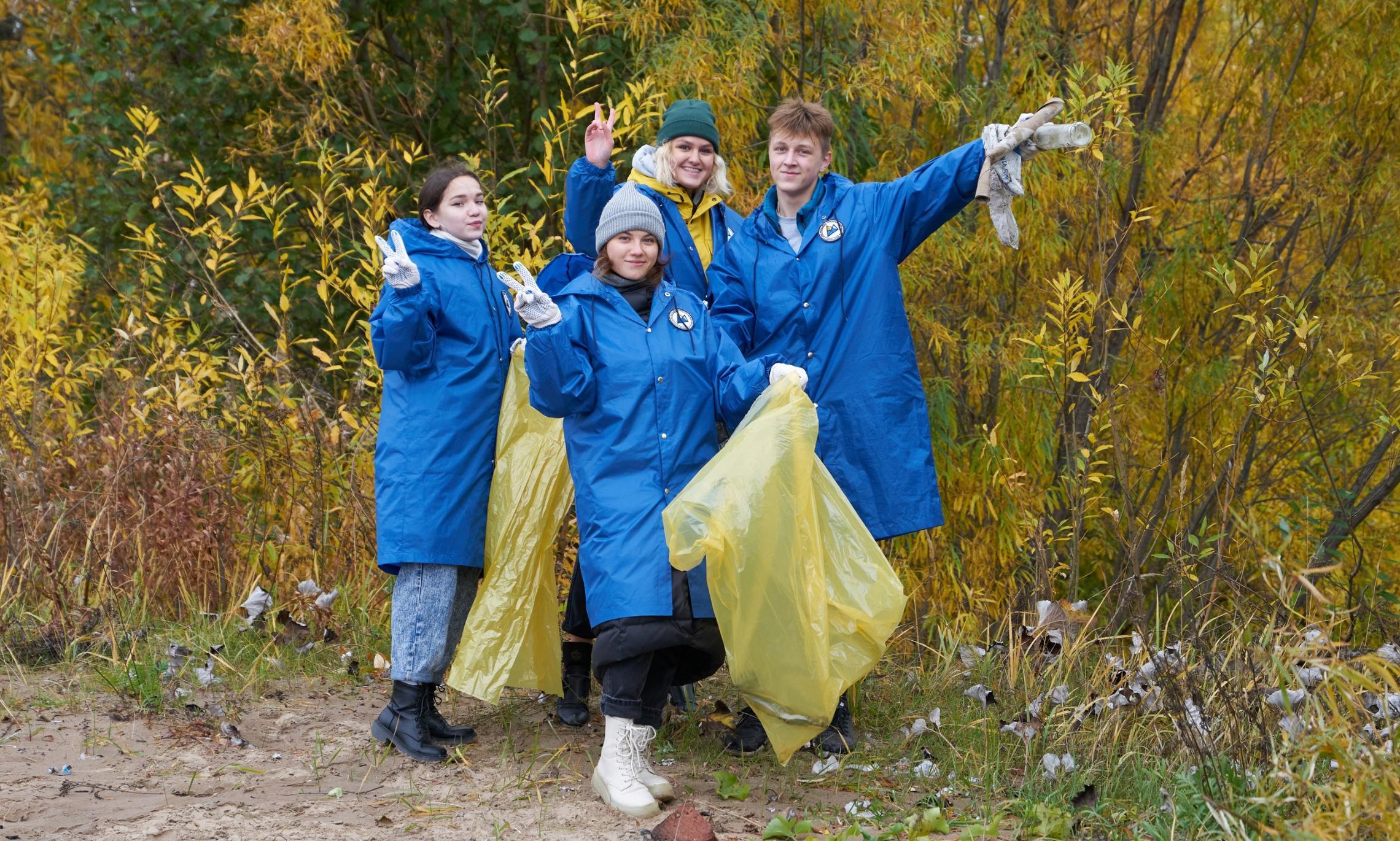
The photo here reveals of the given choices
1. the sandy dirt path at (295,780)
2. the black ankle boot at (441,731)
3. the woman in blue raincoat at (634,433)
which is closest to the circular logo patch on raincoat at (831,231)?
the woman in blue raincoat at (634,433)

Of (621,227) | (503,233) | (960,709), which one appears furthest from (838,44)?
(960,709)

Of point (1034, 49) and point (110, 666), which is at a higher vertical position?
point (1034, 49)

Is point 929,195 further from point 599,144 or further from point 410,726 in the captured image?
point 410,726

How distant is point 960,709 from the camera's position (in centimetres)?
394

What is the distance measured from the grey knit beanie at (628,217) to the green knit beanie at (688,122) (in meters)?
0.30

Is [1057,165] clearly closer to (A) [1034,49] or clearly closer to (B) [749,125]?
(A) [1034,49]

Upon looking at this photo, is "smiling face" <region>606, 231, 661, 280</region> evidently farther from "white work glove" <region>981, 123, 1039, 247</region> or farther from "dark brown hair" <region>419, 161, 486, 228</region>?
"white work glove" <region>981, 123, 1039, 247</region>

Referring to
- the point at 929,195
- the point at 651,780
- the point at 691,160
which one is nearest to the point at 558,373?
the point at 691,160

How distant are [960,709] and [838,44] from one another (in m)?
3.07

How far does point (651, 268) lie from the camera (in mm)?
3434

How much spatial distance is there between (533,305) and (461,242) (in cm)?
54

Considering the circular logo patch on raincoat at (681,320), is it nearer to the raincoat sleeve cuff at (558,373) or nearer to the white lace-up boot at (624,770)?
the raincoat sleeve cuff at (558,373)

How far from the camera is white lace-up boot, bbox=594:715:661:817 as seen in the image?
10.4 feet

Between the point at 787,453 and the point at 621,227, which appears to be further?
the point at 621,227
